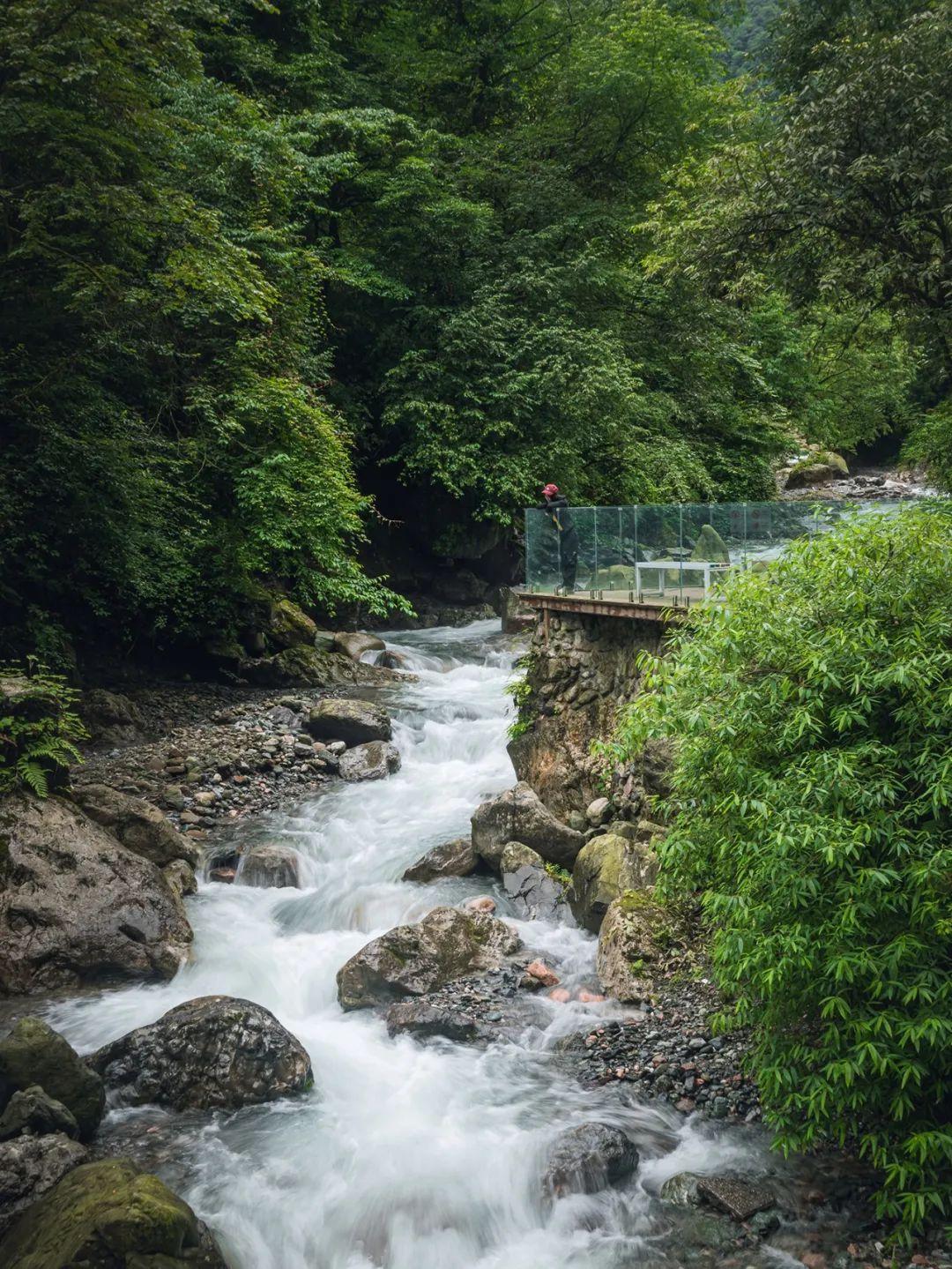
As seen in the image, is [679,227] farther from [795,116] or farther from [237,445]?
[237,445]

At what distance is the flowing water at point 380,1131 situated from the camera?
6.16 meters

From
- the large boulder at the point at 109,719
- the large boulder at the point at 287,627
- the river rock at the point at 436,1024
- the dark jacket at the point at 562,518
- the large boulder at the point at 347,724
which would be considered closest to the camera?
the river rock at the point at 436,1024

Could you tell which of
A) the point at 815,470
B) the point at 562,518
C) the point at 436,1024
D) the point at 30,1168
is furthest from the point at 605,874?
the point at 815,470

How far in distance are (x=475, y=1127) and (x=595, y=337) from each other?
58.1 feet

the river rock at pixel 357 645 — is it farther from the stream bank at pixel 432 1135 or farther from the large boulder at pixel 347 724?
the stream bank at pixel 432 1135

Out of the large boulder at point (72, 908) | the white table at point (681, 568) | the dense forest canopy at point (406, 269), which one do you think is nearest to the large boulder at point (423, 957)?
the large boulder at point (72, 908)

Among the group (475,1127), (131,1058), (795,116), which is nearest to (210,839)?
(131,1058)

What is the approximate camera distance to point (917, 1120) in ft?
17.5

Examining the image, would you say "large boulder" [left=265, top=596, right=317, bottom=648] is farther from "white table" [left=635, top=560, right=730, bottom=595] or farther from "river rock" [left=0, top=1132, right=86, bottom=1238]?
"river rock" [left=0, top=1132, right=86, bottom=1238]

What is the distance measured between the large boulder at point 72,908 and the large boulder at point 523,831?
11.7ft

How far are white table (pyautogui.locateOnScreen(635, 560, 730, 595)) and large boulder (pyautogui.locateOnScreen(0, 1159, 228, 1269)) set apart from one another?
784 centimetres

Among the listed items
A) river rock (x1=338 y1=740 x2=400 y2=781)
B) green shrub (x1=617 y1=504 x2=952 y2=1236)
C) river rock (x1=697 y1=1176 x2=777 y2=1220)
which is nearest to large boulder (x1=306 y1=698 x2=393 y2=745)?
river rock (x1=338 y1=740 x2=400 y2=781)

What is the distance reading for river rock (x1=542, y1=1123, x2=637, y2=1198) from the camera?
21.1 ft

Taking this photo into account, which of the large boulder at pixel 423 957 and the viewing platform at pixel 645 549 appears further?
the viewing platform at pixel 645 549
